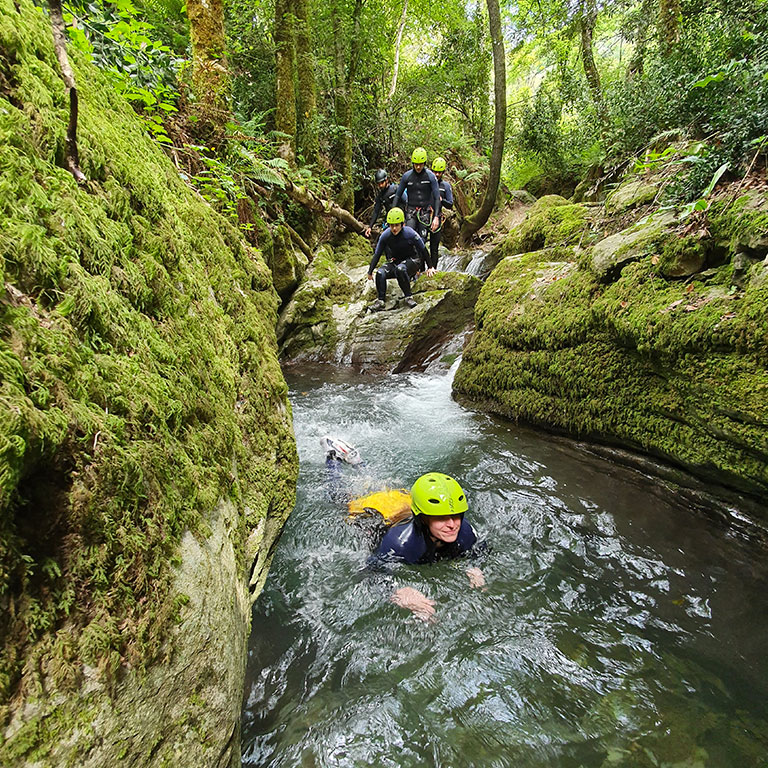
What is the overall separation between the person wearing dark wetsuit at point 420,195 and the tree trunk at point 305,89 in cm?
280

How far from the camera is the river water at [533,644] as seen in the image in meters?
2.45

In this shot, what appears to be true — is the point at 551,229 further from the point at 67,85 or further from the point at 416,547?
the point at 67,85

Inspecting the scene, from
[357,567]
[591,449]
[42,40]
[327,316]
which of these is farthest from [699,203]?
[327,316]

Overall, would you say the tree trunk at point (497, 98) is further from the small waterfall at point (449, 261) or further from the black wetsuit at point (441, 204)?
the small waterfall at point (449, 261)

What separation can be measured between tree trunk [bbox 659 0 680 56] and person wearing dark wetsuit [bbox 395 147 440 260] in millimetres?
5282

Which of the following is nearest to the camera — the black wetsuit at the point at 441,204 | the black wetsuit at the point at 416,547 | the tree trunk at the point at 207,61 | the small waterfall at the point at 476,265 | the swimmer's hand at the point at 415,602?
the swimmer's hand at the point at 415,602

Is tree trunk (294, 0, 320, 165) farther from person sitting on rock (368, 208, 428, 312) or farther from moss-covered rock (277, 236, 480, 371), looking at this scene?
person sitting on rock (368, 208, 428, 312)

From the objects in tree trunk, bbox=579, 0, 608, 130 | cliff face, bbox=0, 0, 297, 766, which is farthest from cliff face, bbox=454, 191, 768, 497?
tree trunk, bbox=579, 0, 608, 130

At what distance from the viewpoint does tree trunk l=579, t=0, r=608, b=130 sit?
12188 mm

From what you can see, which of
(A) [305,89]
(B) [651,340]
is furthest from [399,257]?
(B) [651,340]

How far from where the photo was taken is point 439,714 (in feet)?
8.70

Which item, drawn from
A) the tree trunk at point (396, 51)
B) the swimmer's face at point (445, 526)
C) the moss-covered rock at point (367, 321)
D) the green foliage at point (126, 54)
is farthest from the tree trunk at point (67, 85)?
the tree trunk at point (396, 51)

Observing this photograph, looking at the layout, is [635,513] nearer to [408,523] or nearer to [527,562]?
[527,562]

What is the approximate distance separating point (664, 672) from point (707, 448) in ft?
7.23
